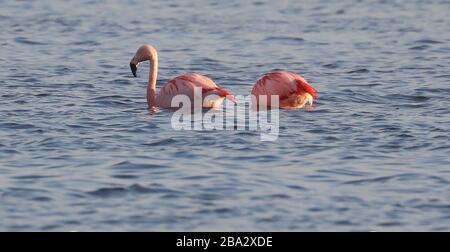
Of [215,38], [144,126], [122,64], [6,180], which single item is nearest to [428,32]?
[215,38]

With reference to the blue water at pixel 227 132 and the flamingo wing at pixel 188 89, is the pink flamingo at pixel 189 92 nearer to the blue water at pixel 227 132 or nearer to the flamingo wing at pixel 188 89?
the flamingo wing at pixel 188 89

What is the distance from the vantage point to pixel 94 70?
52.6 ft

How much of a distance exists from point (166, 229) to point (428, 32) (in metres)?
11.6

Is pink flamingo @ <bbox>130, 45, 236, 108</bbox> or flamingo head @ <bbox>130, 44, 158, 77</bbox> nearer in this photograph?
pink flamingo @ <bbox>130, 45, 236, 108</bbox>

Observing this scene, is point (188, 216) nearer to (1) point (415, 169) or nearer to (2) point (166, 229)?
(2) point (166, 229)
